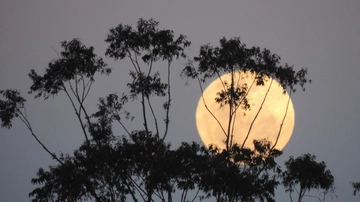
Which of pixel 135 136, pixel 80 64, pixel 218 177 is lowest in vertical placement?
pixel 218 177

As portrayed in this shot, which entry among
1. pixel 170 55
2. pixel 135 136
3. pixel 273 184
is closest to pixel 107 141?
pixel 135 136

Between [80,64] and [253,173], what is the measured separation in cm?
1098

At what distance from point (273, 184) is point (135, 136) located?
7.72 meters

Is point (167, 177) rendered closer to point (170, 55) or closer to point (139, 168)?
point (139, 168)

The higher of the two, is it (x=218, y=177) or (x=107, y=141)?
(x=107, y=141)

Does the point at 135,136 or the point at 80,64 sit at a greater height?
the point at 80,64

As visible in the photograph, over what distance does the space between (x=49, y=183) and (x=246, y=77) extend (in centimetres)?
1200

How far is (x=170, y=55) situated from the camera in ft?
178

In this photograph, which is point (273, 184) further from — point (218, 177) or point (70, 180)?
point (70, 180)

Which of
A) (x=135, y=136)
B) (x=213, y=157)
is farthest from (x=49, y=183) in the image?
(x=213, y=157)

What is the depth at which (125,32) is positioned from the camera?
175 feet

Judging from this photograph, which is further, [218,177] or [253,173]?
[253,173]

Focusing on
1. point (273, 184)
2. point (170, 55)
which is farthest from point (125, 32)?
point (273, 184)

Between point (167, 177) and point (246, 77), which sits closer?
point (167, 177)
